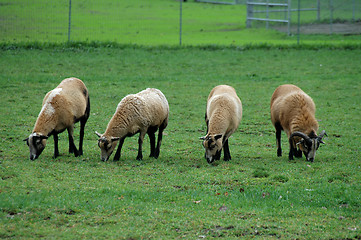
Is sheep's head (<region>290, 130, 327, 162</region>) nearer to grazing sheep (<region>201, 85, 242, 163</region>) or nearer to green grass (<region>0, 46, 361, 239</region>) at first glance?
green grass (<region>0, 46, 361, 239</region>)

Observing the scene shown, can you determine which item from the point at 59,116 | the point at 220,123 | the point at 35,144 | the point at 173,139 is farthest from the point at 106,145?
the point at 173,139

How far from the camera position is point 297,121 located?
1352cm

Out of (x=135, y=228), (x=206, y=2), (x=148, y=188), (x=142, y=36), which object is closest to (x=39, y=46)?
(x=142, y=36)

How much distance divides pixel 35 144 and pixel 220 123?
488 cm

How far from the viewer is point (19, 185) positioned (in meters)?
10.3

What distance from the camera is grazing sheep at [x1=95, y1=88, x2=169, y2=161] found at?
42.1 ft

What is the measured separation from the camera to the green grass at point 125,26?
29.3 metres

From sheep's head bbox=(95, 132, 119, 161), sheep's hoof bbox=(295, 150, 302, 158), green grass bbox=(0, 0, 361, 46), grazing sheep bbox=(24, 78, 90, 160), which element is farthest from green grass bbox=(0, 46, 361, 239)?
green grass bbox=(0, 0, 361, 46)

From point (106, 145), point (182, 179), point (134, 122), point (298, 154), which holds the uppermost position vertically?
point (134, 122)

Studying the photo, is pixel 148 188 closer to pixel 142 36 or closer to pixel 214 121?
pixel 214 121

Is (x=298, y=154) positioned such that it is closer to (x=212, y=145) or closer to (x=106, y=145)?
(x=212, y=145)

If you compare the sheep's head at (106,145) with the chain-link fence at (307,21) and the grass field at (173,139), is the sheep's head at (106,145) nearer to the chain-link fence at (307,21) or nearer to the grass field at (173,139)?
the grass field at (173,139)

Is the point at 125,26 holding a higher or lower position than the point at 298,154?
higher

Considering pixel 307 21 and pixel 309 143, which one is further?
pixel 307 21
